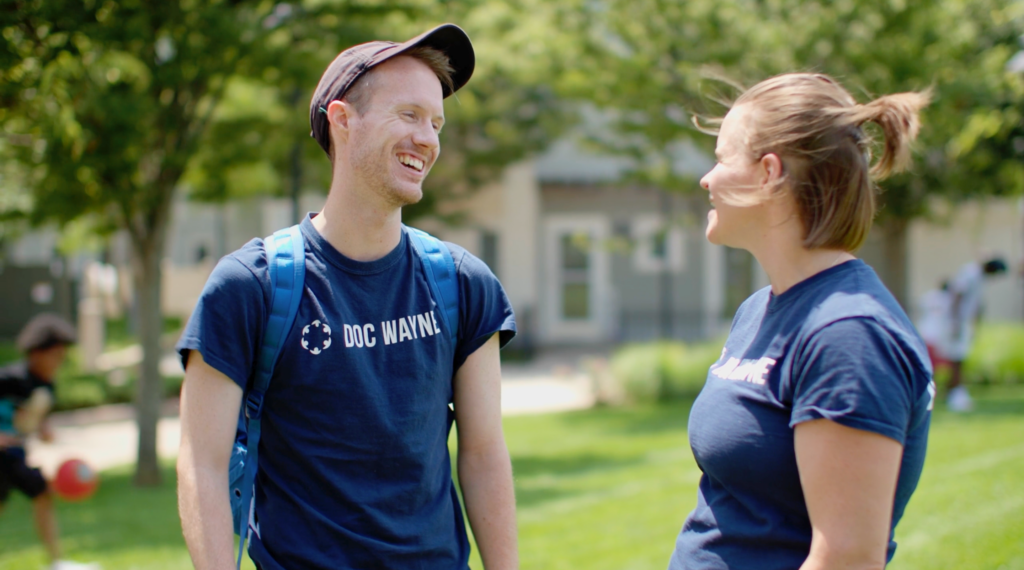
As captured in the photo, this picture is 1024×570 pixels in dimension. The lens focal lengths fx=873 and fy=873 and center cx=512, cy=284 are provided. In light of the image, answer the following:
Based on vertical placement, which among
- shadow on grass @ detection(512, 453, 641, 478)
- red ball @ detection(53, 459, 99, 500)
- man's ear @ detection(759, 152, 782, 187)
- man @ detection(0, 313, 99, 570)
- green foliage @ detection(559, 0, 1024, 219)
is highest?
green foliage @ detection(559, 0, 1024, 219)

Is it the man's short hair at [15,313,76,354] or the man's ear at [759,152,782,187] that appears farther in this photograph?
the man's short hair at [15,313,76,354]

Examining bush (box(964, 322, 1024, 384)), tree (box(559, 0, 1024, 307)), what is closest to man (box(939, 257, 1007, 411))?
tree (box(559, 0, 1024, 307))

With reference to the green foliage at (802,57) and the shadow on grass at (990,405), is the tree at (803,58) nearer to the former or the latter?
the green foliage at (802,57)

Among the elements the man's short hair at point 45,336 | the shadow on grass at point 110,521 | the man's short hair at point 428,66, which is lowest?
the shadow on grass at point 110,521

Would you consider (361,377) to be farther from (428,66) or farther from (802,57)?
(802,57)

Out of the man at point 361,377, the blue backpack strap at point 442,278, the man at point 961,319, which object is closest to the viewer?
the man at point 361,377

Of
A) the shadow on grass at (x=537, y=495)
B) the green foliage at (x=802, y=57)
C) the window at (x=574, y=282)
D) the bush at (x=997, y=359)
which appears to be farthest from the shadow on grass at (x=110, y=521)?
the window at (x=574, y=282)

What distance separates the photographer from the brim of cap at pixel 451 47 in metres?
2.17

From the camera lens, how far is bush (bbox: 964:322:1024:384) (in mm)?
14250

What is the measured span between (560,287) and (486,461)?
64.7 ft

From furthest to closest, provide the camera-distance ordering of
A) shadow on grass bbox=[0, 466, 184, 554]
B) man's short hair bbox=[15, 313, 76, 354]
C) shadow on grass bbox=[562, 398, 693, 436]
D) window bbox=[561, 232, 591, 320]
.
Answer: window bbox=[561, 232, 591, 320] → shadow on grass bbox=[562, 398, 693, 436] → shadow on grass bbox=[0, 466, 184, 554] → man's short hair bbox=[15, 313, 76, 354]

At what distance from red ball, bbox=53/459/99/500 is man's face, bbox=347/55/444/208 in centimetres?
514

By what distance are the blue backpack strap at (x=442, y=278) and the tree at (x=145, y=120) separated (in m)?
3.26

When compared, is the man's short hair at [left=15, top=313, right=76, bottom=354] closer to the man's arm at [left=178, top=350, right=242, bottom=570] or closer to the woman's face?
the man's arm at [left=178, top=350, right=242, bottom=570]
